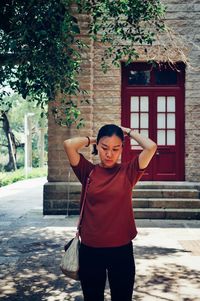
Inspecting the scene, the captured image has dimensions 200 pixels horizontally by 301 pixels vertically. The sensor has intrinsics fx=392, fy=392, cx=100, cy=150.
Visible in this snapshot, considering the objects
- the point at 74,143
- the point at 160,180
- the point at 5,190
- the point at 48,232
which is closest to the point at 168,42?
the point at 160,180

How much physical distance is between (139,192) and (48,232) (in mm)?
3036

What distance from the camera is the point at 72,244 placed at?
2801mm

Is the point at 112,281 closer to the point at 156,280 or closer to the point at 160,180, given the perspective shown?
the point at 156,280

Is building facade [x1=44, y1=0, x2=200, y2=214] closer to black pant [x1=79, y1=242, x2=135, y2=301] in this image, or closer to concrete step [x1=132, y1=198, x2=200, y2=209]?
concrete step [x1=132, y1=198, x2=200, y2=209]

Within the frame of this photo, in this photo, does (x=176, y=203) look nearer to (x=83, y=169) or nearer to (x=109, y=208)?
(x=83, y=169)

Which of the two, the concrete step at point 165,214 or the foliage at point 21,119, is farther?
the foliage at point 21,119

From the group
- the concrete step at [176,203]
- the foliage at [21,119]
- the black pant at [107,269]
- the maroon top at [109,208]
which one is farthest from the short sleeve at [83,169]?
the foliage at [21,119]

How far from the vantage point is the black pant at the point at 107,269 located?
8.74 ft

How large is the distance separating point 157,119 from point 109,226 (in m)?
8.87

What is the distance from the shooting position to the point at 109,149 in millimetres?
2736

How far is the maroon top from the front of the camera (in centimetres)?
266

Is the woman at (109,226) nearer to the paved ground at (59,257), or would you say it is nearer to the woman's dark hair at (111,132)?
the woman's dark hair at (111,132)

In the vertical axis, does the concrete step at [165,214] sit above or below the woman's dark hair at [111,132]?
below

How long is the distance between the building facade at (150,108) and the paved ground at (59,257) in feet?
5.32
